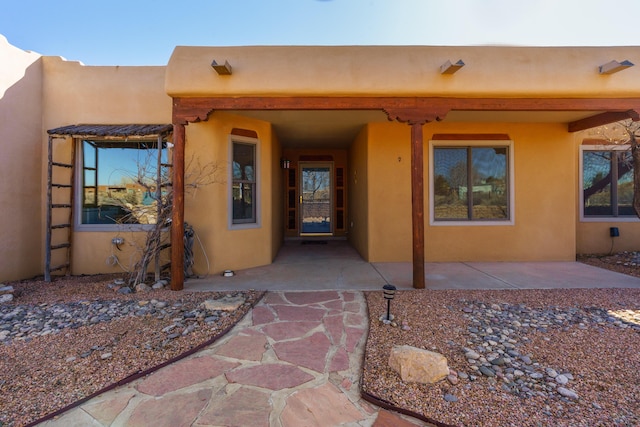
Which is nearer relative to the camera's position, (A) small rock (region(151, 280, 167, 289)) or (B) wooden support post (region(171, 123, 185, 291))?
(B) wooden support post (region(171, 123, 185, 291))

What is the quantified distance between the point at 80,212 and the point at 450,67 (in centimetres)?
662

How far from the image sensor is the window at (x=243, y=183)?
224 inches

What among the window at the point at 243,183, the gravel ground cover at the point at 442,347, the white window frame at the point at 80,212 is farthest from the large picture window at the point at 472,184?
the white window frame at the point at 80,212

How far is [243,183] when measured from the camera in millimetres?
5863

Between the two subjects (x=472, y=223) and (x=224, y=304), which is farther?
(x=472, y=223)

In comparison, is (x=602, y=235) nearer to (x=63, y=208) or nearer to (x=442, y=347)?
(x=442, y=347)

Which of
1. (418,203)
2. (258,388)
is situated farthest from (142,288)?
(418,203)

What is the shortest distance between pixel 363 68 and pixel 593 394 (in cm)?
430

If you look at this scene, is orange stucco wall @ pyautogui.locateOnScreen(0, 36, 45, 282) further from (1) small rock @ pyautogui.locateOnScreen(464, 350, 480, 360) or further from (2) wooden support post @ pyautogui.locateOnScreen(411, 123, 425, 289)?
(1) small rock @ pyautogui.locateOnScreen(464, 350, 480, 360)

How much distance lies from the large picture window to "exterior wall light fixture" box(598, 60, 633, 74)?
2.12m

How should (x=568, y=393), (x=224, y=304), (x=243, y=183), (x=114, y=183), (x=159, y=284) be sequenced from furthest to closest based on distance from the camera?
1. (x=243, y=183)
2. (x=114, y=183)
3. (x=159, y=284)
4. (x=224, y=304)
5. (x=568, y=393)

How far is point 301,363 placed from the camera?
253 cm

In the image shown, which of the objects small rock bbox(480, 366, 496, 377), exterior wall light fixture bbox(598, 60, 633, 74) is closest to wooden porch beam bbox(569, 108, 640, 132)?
exterior wall light fixture bbox(598, 60, 633, 74)

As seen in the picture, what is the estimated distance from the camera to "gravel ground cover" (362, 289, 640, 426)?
1.94m
